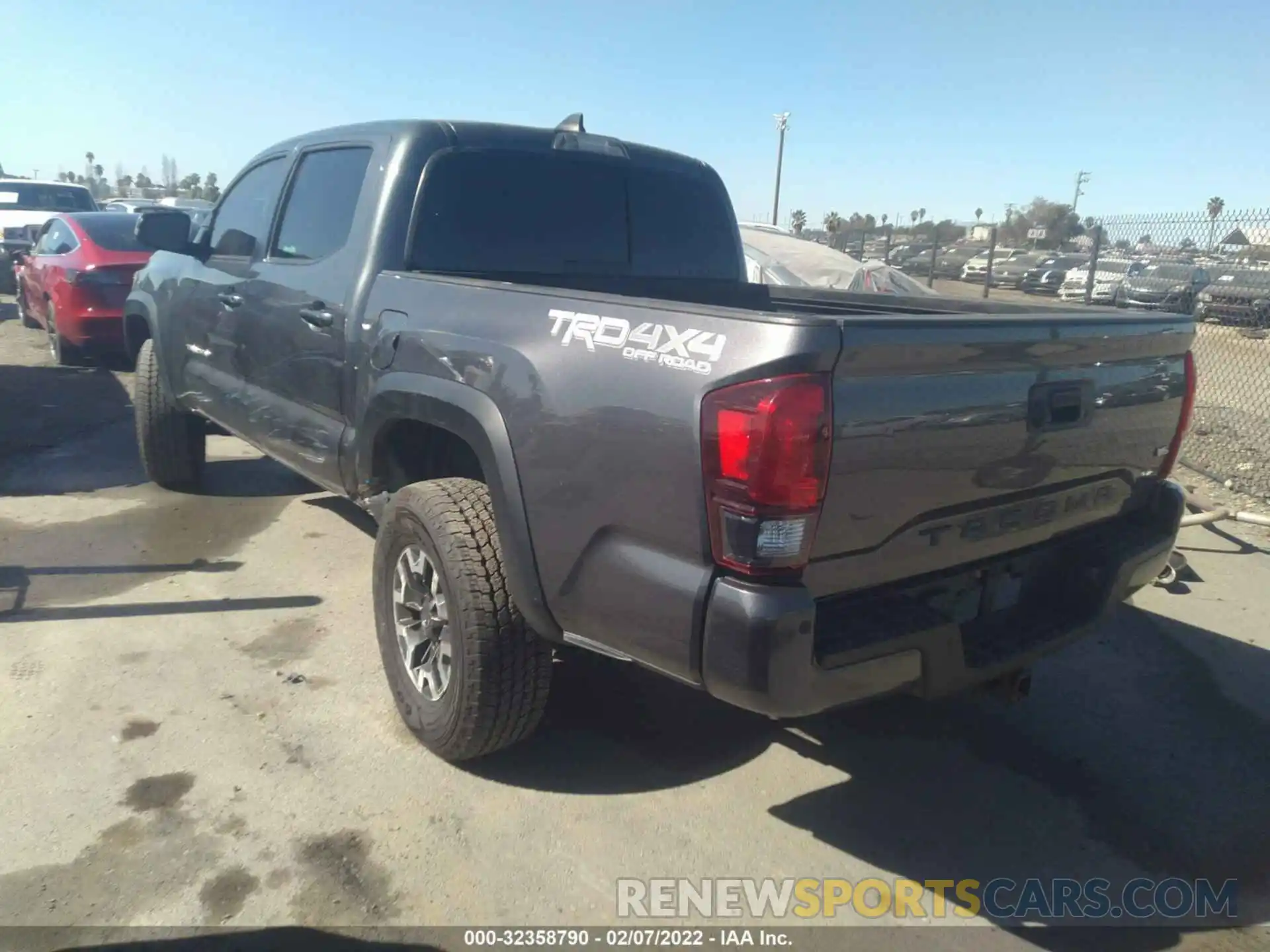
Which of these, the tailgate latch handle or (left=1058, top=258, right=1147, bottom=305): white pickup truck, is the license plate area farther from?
(left=1058, top=258, right=1147, bottom=305): white pickup truck

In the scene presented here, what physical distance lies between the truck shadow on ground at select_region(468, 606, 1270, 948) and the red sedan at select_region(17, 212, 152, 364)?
741 centimetres

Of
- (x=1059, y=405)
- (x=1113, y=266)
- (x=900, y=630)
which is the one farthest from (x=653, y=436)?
(x=1113, y=266)

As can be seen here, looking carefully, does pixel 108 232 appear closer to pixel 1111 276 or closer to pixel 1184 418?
pixel 1184 418

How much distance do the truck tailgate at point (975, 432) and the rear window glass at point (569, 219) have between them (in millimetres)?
1868

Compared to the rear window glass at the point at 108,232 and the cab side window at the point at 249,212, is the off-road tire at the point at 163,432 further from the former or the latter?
the rear window glass at the point at 108,232

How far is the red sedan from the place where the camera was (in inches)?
364

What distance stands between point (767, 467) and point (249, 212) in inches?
141

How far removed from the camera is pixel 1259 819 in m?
3.19

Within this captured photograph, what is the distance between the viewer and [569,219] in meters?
4.05

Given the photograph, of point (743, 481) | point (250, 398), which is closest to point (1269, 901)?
point (743, 481)

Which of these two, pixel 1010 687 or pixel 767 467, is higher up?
pixel 767 467

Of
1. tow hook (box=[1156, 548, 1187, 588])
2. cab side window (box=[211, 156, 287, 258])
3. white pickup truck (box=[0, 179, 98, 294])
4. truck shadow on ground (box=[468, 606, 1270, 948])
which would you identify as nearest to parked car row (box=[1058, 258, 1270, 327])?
tow hook (box=[1156, 548, 1187, 588])

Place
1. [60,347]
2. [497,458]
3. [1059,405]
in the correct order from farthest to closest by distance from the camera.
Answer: [60,347], [497,458], [1059,405]

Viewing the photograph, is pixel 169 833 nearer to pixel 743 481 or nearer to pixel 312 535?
pixel 743 481
